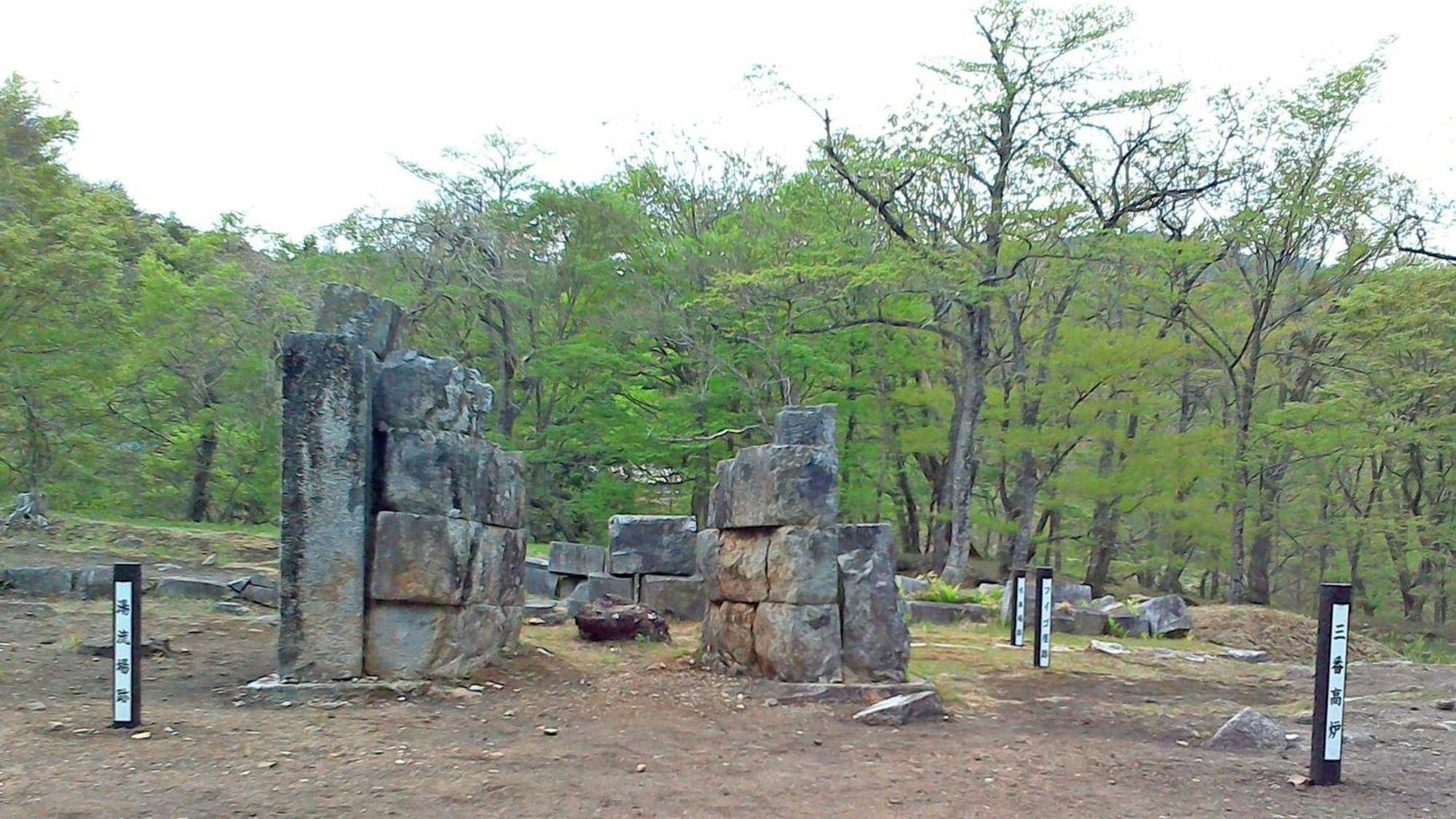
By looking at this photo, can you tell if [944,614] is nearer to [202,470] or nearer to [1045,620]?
[1045,620]

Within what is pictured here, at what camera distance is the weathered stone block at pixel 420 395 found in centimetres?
811

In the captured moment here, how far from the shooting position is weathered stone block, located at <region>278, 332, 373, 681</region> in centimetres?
757

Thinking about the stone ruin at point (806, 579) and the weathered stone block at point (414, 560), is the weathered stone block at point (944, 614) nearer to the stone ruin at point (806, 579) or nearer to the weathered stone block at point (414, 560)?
the stone ruin at point (806, 579)

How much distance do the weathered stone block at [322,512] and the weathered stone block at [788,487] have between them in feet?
9.86

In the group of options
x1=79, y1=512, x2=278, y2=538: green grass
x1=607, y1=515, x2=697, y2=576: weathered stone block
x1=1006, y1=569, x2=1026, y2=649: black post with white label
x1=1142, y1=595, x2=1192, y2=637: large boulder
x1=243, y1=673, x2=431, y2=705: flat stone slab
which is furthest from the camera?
x1=79, y1=512, x2=278, y2=538: green grass

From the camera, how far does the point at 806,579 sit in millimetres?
8586

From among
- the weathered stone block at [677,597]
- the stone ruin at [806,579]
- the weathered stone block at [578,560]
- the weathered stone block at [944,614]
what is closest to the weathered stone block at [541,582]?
the weathered stone block at [578,560]

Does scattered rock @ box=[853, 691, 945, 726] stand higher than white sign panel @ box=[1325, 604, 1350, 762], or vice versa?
white sign panel @ box=[1325, 604, 1350, 762]

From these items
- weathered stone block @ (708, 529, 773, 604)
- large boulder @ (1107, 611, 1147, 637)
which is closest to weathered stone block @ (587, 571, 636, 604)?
weathered stone block @ (708, 529, 773, 604)

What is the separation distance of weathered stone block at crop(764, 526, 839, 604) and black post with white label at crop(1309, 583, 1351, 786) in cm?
368

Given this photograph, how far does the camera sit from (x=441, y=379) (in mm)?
8367

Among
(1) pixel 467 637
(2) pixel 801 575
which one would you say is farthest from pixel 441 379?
(2) pixel 801 575

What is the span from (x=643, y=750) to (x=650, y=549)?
727 cm

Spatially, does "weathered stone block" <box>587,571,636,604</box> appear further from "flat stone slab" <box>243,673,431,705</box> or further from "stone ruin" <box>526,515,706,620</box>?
"flat stone slab" <box>243,673,431,705</box>
